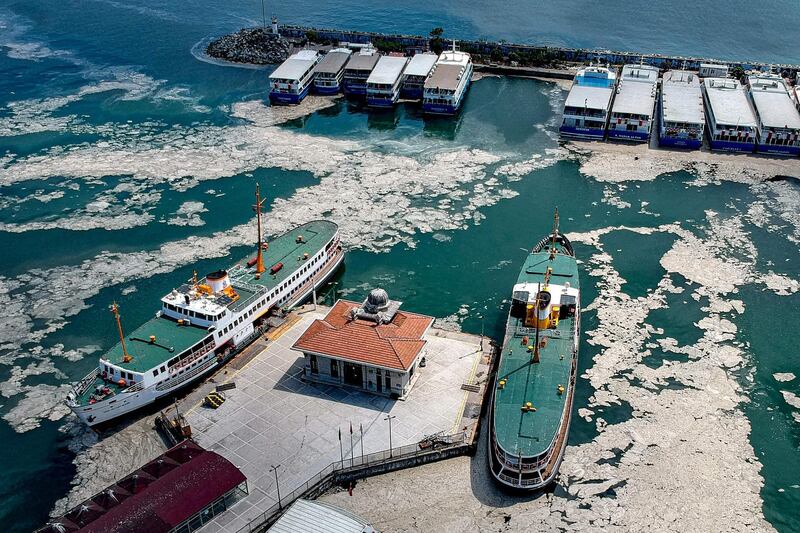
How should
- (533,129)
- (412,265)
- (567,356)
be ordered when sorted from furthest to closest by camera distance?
(533,129)
(412,265)
(567,356)

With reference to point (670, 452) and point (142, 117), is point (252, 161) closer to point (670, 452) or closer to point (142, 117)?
point (142, 117)

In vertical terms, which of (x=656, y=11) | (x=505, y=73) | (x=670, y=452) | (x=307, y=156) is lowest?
(x=670, y=452)

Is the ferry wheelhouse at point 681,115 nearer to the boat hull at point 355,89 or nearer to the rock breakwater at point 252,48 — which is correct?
the boat hull at point 355,89

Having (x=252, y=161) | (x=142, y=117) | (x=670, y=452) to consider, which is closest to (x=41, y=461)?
(x=670, y=452)

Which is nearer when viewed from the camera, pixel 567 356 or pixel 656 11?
pixel 567 356

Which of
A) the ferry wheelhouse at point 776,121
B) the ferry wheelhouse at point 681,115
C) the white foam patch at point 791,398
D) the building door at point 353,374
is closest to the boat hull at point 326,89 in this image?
the ferry wheelhouse at point 681,115

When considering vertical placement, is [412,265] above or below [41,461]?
above

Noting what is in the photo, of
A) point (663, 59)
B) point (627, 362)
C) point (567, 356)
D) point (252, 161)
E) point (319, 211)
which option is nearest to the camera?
point (567, 356)

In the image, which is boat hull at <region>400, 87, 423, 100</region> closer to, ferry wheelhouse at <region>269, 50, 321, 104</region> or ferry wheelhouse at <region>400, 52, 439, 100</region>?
ferry wheelhouse at <region>400, 52, 439, 100</region>
